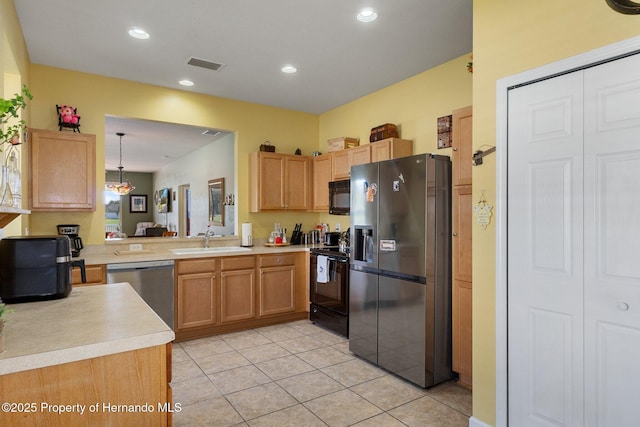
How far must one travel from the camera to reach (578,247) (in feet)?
6.05

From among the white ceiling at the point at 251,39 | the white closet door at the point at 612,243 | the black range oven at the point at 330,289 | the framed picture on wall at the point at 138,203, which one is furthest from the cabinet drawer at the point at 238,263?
the framed picture on wall at the point at 138,203

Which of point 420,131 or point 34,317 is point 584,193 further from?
point 34,317

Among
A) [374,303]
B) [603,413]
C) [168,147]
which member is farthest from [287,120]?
[603,413]

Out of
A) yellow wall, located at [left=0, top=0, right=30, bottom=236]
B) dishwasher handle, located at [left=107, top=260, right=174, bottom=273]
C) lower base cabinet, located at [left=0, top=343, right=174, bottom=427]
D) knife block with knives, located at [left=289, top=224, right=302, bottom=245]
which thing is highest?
yellow wall, located at [left=0, top=0, right=30, bottom=236]

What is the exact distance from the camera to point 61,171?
359 centimetres

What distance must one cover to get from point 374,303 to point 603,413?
1.79 meters

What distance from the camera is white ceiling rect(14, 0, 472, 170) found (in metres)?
2.68

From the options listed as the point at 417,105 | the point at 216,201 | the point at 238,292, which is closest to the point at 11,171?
the point at 238,292

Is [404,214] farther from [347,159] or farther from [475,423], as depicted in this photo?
[347,159]

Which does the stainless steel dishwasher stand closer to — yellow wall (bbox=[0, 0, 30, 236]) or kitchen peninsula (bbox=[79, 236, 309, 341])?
kitchen peninsula (bbox=[79, 236, 309, 341])

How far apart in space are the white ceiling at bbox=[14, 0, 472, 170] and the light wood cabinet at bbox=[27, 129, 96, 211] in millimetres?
769

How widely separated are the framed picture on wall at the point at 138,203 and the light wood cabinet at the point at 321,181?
8.29 meters

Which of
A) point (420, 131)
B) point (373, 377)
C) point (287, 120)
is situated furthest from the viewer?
point (287, 120)

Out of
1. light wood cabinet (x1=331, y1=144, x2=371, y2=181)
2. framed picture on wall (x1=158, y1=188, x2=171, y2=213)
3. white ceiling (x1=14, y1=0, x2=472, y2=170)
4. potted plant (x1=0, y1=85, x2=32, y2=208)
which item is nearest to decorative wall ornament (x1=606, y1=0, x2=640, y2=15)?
white ceiling (x1=14, y1=0, x2=472, y2=170)
